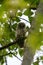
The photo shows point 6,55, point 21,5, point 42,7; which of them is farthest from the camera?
point 6,55

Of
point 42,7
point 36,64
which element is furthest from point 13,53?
point 42,7

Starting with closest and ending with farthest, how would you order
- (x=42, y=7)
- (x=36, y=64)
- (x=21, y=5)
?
(x=21, y=5), (x=42, y=7), (x=36, y=64)

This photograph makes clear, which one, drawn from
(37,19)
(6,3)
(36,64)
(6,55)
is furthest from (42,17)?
(6,55)

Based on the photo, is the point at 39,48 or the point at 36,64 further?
the point at 36,64

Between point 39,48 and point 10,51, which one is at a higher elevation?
point 10,51

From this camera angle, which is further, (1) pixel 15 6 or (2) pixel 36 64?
(2) pixel 36 64

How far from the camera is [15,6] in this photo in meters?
0.75

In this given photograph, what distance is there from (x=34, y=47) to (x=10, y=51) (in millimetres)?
2964

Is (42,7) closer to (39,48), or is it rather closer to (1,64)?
(39,48)

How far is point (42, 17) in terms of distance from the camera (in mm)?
763

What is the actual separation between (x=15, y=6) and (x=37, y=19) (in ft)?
0.30

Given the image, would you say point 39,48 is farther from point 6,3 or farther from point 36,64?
point 36,64

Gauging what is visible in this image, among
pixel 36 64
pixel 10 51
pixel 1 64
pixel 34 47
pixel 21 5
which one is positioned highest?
pixel 10 51

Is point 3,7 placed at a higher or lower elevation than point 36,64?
lower
